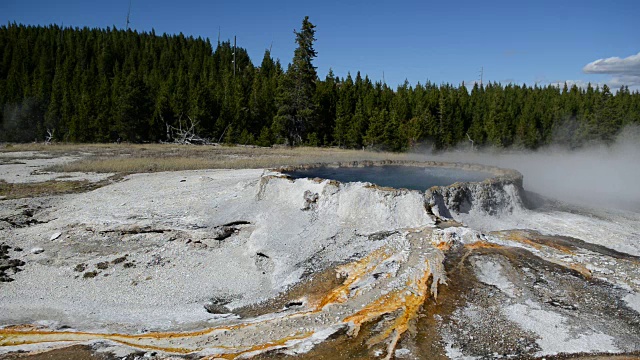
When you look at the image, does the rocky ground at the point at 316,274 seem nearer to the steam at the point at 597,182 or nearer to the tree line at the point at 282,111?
the steam at the point at 597,182

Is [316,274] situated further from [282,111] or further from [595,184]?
[282,111]

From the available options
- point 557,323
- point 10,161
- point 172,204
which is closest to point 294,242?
point 172,204

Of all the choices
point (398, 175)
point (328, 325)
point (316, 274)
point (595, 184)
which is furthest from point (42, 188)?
point (595, 184)

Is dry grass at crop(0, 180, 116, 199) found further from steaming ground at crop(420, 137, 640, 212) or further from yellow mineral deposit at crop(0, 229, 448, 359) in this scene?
steaming ground at crop(420, 137, 640, 212)

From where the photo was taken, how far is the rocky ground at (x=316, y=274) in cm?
794

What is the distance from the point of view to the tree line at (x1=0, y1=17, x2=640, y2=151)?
43.0 meters

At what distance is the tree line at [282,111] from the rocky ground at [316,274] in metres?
27.4

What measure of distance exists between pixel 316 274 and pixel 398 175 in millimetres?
9440

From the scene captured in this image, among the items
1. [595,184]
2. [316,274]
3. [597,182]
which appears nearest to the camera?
[316,274]

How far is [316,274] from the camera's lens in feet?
35.6

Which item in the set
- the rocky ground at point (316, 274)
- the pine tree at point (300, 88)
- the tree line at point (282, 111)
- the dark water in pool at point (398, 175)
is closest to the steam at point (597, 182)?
the rocky ground at point (316, 274)

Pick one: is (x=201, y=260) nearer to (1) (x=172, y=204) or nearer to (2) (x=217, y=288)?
(2) (x=217, y=288)

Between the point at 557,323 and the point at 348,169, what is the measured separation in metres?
12.4

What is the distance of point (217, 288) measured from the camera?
1081cm
